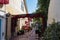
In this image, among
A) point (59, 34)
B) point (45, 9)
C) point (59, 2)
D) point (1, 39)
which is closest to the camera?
point (59, 34)

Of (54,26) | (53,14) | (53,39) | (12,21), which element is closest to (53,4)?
(53,14)

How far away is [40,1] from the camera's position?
17.4 meters

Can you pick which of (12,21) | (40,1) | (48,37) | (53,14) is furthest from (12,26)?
(48,37)

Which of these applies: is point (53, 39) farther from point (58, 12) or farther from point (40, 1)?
point (40, 1)

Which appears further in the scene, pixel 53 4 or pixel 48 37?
pixel 53 4

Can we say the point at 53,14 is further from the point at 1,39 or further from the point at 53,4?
the point at 1,39

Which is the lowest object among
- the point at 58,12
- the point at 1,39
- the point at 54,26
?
the point at 1,39

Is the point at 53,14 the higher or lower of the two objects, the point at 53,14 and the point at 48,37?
the higher

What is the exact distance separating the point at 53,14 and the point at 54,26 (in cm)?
226

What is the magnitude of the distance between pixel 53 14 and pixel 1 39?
522 centimetres

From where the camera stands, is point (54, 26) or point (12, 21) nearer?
point (54, 26)

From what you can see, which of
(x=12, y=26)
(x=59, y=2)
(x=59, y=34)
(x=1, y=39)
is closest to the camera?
(x=59, y=34)

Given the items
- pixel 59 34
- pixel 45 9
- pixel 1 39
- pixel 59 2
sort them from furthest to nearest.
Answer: pixel 45 9, pixel 1 39, pixel 59 2, pixel 59 34

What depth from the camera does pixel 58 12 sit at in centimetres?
1165
